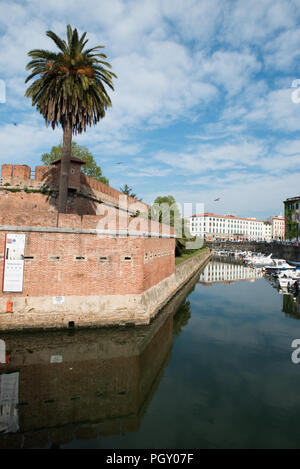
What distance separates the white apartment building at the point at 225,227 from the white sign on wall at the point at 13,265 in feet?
406

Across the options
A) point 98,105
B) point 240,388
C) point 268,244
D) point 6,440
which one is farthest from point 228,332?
point 268,244

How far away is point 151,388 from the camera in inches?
346

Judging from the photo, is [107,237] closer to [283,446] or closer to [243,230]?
[283,446]

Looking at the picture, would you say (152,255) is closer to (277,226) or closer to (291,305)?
(291,305)

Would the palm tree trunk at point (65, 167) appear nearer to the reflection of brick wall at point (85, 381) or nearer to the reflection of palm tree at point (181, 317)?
the reflection of brick wall at point (85, 381)

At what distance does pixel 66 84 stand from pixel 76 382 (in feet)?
45.1

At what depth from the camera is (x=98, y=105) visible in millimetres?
16047

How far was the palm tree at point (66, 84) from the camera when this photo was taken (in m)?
14.9

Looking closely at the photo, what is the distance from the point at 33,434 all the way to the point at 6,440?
55 centimetres

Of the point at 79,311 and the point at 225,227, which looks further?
the point at 225,227

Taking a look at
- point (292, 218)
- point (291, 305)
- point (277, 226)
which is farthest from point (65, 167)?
point (277, 226)

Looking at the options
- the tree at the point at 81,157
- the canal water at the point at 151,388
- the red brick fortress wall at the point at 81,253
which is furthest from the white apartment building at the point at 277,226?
the red brick fortress wall at the point at 81,253

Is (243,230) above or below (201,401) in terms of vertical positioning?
above

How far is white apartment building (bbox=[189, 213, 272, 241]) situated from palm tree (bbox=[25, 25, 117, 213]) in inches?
4736
